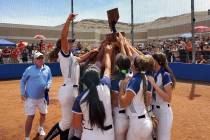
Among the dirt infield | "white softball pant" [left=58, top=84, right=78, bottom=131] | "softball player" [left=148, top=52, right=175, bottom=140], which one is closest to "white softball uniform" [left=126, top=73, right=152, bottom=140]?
"softball player" [left=148, top=52, right=175, bottom=140]

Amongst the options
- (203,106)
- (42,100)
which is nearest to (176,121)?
(203,106)

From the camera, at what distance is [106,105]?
14.0 feet

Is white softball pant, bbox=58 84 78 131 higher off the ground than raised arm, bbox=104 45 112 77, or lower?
lower

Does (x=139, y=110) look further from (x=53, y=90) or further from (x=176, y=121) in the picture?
(x=53, y=90)

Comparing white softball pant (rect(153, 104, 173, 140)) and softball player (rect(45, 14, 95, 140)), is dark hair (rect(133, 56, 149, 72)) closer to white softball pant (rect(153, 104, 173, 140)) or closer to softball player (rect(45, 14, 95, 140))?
white softball pant (rect(153, 104, 173, 140))

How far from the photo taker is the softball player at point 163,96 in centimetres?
526

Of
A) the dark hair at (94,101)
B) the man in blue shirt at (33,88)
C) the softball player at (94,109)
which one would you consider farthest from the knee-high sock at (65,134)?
the man in blue shirt at (33,88)

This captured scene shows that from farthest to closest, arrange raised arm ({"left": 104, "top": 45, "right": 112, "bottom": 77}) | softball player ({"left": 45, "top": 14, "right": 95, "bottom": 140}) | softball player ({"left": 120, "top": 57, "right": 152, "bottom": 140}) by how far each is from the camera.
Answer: softball player ({"left": 45, "top": 14, "right": 95, "bottom": 140}), raised arm ({"left": 104, "top": 45, "right": 112, "bottom": 77}), softball player ({"left": 120, "top": 57, "right": 152, "bottom": 140})

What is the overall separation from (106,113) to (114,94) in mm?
440

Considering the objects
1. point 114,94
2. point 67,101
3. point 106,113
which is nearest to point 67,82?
point 67,101

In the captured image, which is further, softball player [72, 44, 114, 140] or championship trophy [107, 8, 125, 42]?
championship trophy [107, 8, 125, 42]

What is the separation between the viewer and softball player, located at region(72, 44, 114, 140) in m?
4.12

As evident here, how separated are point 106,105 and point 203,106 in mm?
8803

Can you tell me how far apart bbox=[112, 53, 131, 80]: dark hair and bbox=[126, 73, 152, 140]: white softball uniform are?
173 millimetres
